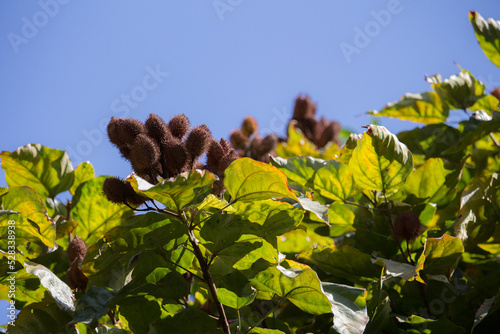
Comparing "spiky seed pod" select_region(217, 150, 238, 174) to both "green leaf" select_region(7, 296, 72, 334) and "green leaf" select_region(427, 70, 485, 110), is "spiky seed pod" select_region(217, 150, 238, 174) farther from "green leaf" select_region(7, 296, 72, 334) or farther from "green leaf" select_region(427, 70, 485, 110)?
"green leaf" select_region(427, 70, 485, 110)

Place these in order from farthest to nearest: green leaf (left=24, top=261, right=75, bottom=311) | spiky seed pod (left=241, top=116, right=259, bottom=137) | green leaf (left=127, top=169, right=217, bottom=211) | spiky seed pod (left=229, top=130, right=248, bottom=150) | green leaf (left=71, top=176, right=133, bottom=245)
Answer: spiky seed pod (left=241, top=116, right=259, bottom=137), spiky seed pod (left=229, top=130, right=248, bottom=150), green leaf (left=71, top=176, right=133, bottom=245), green leaf (left=24, top=261, right=75, bottom=311), green leaf (left=127, top=169, right=217, bottom=211)

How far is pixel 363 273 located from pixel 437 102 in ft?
3.48

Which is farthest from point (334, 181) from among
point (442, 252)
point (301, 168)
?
point (442, 252)

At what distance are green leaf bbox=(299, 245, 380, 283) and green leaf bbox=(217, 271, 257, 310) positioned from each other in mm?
391

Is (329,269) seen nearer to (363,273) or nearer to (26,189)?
(363,273)

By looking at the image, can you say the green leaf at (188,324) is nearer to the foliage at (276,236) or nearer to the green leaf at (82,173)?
the foliage at (276,236)

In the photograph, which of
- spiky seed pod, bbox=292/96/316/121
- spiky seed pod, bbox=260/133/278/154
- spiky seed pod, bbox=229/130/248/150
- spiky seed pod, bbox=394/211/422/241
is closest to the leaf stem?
spiky seed pod, bbox=394/211/422/241

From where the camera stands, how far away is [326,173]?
172cm

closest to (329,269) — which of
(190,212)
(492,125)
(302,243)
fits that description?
(190,212)

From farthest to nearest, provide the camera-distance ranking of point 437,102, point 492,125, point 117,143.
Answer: point 437,102 → point 492,125 → point 117,143

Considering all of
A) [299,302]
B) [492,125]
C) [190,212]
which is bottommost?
[492,125]

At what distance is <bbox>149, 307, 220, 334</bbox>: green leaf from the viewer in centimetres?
131

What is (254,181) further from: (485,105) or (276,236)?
(485,105)

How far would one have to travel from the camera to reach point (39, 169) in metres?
2.06
